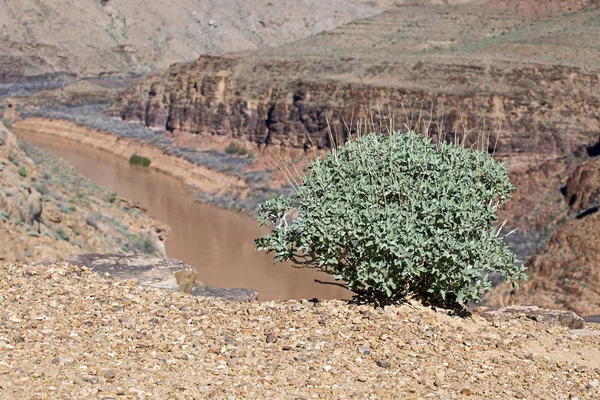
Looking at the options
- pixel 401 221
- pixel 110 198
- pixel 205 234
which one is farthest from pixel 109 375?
pixel 205 234

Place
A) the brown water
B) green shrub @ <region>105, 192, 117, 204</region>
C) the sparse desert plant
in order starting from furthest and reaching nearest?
green shrub @ <region>105, 192, 117, 204</region> < the brown water < the sparse desert plant

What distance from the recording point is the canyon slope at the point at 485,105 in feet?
91.0

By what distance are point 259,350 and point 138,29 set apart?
126 meters

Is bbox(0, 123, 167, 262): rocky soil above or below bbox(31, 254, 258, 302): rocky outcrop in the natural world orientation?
below

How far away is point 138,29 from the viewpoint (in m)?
130

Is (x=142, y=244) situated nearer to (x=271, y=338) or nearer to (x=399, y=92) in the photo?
(x=271, y=338)

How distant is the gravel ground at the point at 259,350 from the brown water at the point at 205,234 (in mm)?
16137

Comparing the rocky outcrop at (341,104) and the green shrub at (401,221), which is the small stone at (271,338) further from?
the rocky outcrop at (341,104)

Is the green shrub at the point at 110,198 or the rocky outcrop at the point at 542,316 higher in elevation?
the rocky outcrop at the point at 542,316

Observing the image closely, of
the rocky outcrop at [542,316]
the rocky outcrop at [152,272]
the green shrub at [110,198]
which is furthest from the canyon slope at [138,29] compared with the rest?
the rocky outcrop at [542,316]

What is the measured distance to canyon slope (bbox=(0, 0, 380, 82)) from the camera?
4215 inches

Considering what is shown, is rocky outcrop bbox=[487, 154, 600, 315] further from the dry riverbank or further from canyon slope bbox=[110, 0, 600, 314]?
the dry riverbank

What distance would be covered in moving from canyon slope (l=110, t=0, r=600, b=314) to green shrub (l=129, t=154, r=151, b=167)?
4643 millimetres

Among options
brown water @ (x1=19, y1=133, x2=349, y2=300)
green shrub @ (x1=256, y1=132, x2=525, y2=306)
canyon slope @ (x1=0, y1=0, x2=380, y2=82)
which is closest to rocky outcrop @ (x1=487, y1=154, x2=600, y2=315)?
brown water @ (x1=19, y1=133, x2=349, y2=300)
